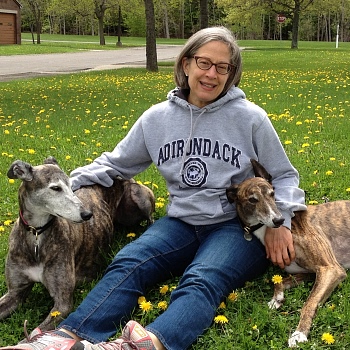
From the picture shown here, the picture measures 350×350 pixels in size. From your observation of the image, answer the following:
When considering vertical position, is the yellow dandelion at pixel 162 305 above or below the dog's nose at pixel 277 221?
below

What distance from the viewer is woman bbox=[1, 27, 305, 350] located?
3.42m

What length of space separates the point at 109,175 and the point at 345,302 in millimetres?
2061

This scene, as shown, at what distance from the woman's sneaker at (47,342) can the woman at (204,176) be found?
1.43ft

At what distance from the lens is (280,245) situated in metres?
3.63

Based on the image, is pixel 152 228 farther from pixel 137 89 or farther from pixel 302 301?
pixel 137 89

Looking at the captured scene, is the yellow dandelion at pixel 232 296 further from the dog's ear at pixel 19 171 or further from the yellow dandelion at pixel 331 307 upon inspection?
the dog's ear at pixel 19 171

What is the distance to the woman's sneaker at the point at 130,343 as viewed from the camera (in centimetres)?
277

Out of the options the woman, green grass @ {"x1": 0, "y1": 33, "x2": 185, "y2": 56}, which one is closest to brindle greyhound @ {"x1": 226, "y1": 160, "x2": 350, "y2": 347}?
the woman

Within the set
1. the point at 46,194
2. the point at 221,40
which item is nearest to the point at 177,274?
the point at 46,194

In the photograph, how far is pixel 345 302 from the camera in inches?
133

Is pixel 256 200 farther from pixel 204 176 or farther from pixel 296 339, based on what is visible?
pixel 296 339

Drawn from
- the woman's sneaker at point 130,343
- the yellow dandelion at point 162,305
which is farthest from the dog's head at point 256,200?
the woman's sneaker at point 130,343

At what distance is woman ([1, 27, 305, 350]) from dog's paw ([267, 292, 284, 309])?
9.0 inches

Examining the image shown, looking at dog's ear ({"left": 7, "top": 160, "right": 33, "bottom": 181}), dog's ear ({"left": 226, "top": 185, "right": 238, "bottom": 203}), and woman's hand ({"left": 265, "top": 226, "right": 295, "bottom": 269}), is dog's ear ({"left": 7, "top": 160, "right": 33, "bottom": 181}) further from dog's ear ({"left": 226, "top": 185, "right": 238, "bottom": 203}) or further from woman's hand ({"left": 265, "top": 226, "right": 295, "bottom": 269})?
woman's hand ({"left": 265, "top": 226, "right": 295, "bottom": 269})
